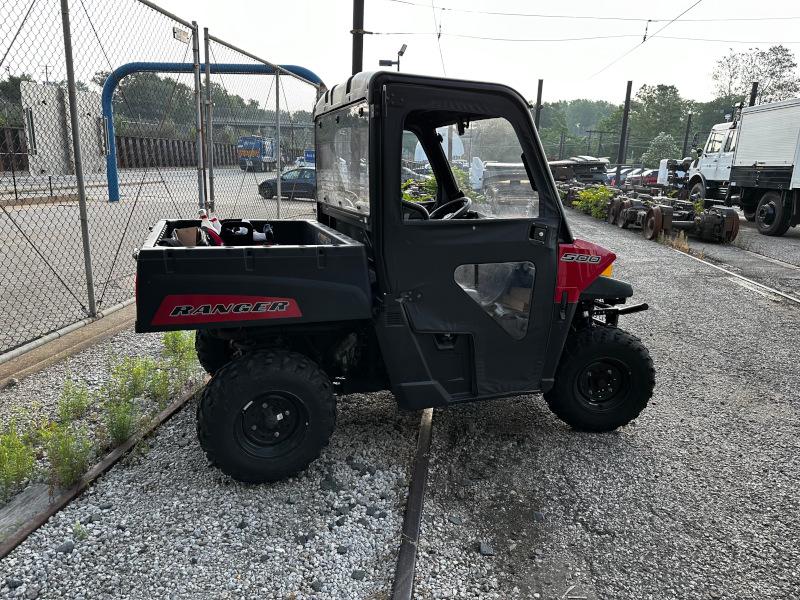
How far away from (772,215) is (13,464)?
17.5 m

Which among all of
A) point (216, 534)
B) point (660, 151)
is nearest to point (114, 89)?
point (216, 534)

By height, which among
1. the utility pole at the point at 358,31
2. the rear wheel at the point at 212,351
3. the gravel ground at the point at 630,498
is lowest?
the gravel ground at the point at 630,498

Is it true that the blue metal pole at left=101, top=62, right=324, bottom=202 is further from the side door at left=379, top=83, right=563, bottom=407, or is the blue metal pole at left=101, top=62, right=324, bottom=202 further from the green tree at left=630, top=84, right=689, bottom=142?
the green tree at left=630, top=84, right=689, bottom=142

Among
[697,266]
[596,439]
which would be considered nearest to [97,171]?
[596,439]

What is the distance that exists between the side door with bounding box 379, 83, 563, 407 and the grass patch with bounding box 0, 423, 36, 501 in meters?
1.87

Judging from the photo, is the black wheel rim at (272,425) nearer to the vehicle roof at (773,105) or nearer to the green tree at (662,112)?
the vehicle roof at (773,105)

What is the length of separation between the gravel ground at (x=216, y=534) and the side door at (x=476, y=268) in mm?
597

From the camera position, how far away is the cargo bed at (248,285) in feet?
8.91

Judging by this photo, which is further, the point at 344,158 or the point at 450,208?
the point at 450,208

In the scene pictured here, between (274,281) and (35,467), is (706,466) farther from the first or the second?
(35,467)

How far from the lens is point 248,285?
2828mm

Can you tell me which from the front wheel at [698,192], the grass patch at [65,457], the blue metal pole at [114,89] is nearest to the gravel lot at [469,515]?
the grass patch at [65,457]

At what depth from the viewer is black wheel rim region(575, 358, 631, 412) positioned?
371 centimetres

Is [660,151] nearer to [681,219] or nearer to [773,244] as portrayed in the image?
[773,244]
